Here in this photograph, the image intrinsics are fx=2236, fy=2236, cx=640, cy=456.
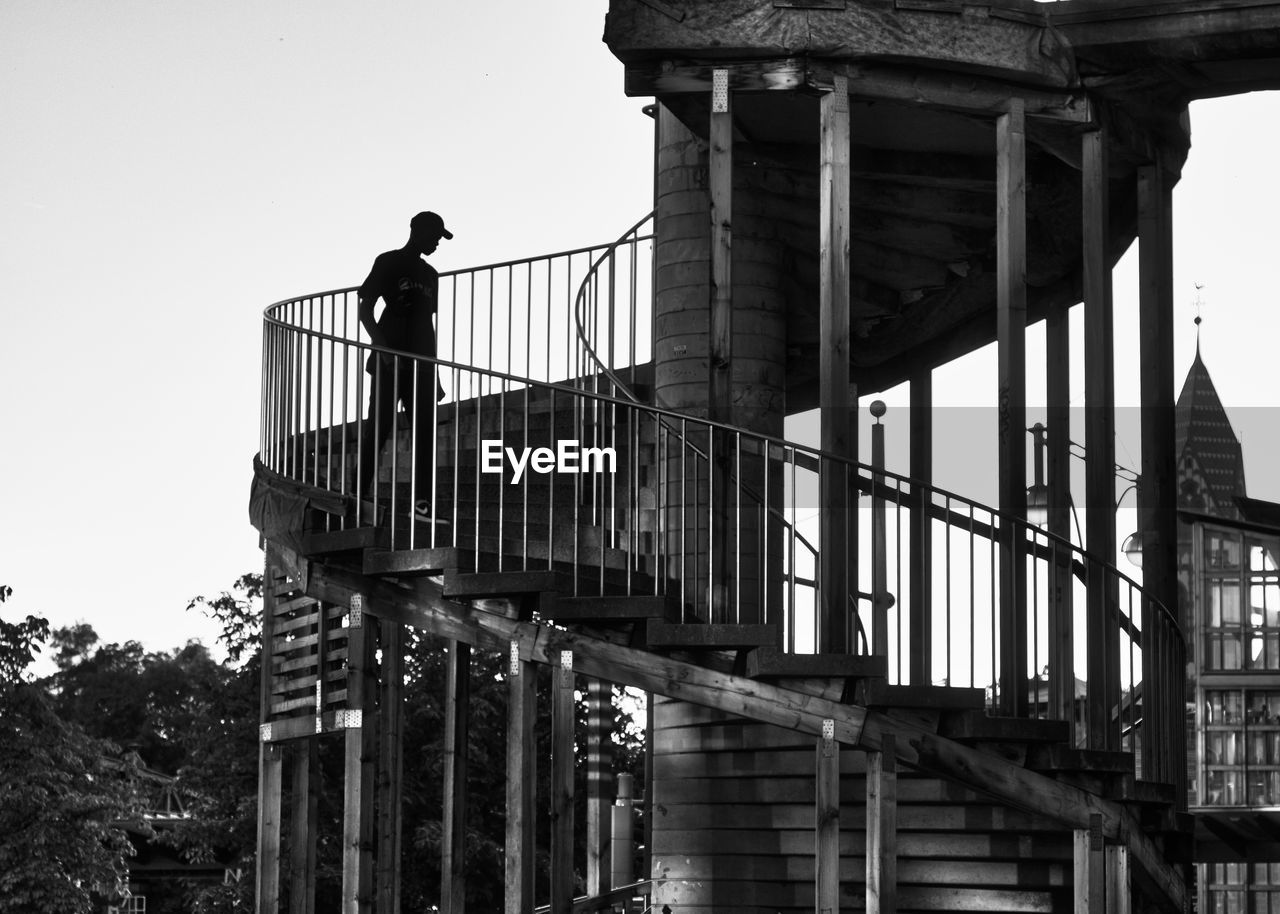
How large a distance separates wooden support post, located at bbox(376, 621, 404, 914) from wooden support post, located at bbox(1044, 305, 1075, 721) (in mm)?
3566

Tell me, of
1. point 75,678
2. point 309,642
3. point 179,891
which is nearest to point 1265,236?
point 309,642

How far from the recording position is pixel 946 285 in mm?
15047

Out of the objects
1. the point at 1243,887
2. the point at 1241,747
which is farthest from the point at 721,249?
the point at 1241,747

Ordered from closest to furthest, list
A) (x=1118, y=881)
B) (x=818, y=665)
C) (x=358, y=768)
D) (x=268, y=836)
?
(x=818, y=665)
(x=1118, y=881)
(x=358, y=768)
(x=268, y=836)

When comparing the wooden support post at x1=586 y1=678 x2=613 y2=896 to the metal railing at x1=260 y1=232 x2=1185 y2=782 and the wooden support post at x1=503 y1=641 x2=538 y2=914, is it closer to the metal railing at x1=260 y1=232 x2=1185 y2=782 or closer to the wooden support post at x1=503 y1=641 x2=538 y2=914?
the metal railing at x1=260 y1=232 x2=1185 y2=782

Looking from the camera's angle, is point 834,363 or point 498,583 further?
point 834,363

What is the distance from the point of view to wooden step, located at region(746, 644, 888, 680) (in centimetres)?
1048

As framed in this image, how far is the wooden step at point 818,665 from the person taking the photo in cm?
1048

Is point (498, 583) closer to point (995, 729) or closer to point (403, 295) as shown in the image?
point (403, 295)

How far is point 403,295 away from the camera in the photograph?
12297mm

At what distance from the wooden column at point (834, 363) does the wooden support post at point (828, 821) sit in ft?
1.91

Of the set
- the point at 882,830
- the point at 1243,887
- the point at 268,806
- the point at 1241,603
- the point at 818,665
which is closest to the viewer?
the point at 882,830

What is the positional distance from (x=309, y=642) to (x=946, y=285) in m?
5.02

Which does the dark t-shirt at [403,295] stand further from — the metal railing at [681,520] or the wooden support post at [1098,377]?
the wooden support post at [1098,377]
